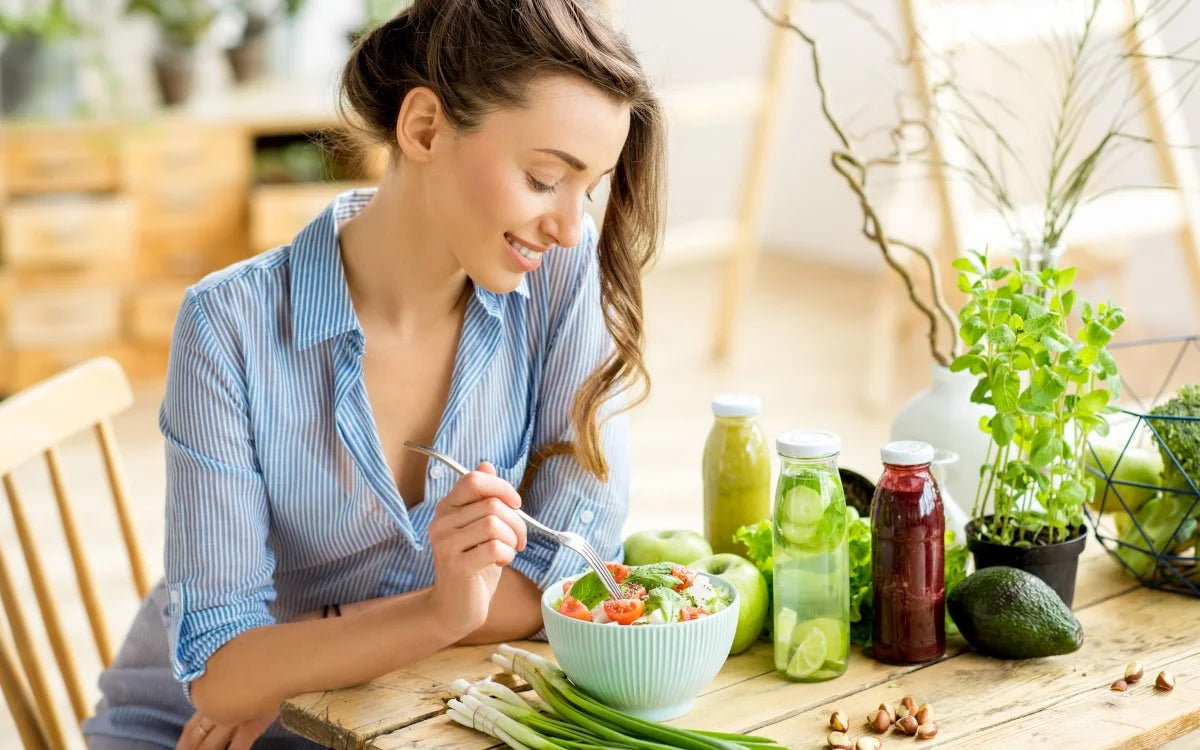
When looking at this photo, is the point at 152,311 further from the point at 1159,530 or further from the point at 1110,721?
the point at 1110,721

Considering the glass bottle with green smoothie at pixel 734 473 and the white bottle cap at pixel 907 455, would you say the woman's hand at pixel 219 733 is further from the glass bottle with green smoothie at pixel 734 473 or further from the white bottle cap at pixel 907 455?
the white bottle cap at pixel 907 455

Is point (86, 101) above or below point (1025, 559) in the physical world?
above

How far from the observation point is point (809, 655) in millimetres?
1283

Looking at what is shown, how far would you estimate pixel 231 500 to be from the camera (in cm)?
Result: 138

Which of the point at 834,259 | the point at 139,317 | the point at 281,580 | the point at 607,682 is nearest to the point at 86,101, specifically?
the point at 139,317

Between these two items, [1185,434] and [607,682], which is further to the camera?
[1185,434]

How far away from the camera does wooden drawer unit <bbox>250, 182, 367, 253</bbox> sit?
454cm

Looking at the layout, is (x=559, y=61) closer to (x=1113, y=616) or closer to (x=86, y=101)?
(x=1113, y=616)

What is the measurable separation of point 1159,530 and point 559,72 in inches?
30.4

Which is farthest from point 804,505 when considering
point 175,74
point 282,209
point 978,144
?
point 175,74

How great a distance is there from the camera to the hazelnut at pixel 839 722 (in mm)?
1175

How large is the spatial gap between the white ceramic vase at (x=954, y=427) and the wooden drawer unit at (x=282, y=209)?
10.7 feet

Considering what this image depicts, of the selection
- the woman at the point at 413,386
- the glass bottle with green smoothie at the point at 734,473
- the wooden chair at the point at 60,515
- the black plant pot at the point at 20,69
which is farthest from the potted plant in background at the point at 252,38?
the glass bottle with green smoothie at the point at 734,473

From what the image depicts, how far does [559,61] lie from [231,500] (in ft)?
1.73
